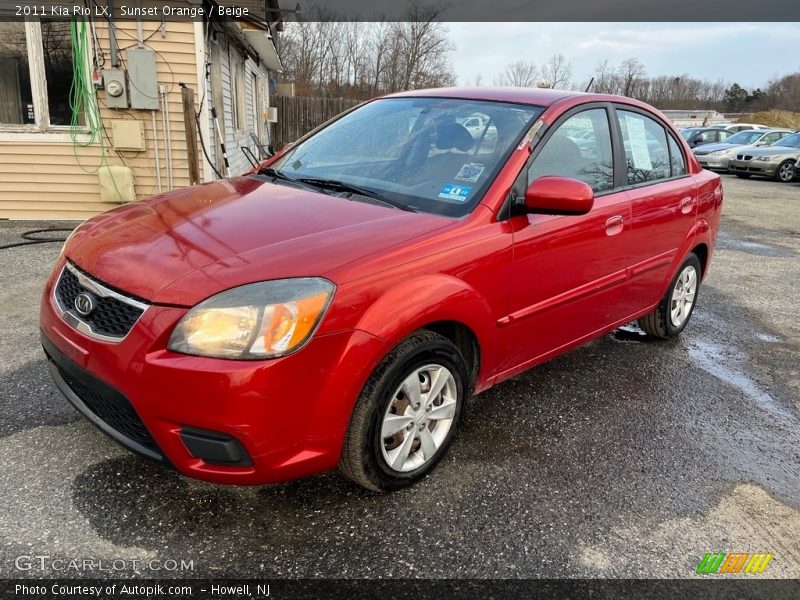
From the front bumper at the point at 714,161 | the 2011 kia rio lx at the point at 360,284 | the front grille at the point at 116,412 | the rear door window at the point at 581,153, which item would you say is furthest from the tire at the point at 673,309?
the front bumper at the point at 714,161

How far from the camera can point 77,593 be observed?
→ 6.57 feet

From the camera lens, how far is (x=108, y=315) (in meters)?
2.24

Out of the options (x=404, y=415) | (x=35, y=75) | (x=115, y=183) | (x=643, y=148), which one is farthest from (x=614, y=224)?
(x=35, y=75)

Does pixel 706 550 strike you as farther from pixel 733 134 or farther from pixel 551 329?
pixel 733 134

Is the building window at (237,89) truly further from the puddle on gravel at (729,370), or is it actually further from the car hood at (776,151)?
the car hood at (776,151)

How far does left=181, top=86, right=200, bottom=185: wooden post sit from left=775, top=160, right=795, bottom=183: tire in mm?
18200

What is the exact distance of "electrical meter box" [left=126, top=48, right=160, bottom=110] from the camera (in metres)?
7.64

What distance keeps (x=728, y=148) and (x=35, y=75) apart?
21217mm

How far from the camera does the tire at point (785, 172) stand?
1872 centimetres

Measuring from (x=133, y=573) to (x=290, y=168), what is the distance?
2.20 meters

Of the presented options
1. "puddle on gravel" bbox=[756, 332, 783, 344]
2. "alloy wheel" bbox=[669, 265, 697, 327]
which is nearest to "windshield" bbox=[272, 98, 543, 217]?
"alloy wheel" bbox=[669, 265, 697, 327]

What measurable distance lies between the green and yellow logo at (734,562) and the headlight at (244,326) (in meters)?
1.76

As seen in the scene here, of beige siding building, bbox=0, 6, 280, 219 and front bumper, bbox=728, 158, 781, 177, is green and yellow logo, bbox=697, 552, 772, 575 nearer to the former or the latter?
beige siding building, bbox=0, 6, 280, 219

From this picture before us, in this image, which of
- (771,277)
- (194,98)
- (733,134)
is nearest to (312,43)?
(733,134)
